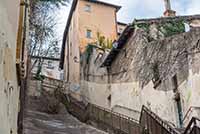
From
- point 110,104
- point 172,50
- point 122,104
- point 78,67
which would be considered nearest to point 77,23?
point 78,67

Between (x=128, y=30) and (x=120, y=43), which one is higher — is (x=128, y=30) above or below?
above

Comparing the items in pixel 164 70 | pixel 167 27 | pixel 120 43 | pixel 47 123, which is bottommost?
pixel 47 123

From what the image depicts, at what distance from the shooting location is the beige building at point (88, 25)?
2861 cm

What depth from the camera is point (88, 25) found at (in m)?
29.1

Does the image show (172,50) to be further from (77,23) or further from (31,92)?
(77,23)

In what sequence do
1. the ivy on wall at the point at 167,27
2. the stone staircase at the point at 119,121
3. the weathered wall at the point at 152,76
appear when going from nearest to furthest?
the stone staircase at the point at 119,121 < the weathered wall at the point at 152,76 < the ivy on wall at the point at 167,27

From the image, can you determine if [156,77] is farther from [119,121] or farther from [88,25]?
[88,25]

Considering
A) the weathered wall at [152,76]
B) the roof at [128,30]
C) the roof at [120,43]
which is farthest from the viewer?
the roof at [120,43]

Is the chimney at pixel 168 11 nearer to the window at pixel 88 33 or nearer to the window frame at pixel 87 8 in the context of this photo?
the window at pixel 88 33

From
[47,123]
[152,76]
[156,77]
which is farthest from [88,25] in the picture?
[47,123]

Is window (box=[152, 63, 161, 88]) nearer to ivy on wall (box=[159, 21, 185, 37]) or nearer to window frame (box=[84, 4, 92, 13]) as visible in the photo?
ivy on wall (box=[159, 21, 185, 37])

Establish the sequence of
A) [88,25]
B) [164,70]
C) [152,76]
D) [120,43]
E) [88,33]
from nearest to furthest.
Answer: [164,70], [152,76], [120,43], [88,33], [88,25]

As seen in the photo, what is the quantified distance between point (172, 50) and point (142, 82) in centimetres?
281

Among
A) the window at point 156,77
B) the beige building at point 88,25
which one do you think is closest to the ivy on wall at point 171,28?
the window at point 156,77
